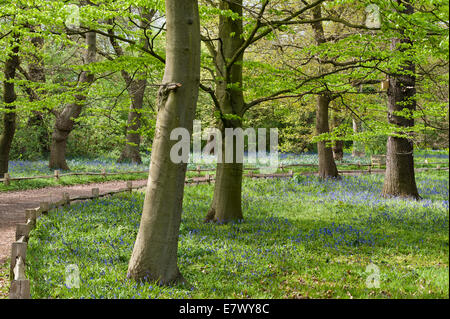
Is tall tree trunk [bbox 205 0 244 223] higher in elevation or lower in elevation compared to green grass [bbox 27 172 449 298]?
higher

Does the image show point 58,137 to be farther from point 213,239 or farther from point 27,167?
point 213,239

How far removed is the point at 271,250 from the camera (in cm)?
785

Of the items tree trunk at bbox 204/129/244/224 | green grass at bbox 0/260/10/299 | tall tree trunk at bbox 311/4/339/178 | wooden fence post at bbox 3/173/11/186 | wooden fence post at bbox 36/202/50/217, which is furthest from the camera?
tall tree trunk at bbox 311/4/339/178

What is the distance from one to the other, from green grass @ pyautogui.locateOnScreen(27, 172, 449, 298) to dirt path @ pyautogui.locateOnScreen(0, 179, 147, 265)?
917 mm

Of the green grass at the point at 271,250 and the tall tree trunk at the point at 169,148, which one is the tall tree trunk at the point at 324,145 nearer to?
the green grass at the point at 271,250

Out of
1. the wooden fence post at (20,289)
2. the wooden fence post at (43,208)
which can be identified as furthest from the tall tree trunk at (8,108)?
the wooden fence post at (20,289)

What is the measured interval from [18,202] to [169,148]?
10469 millimetres

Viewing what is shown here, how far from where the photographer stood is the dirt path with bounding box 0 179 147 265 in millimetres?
9250

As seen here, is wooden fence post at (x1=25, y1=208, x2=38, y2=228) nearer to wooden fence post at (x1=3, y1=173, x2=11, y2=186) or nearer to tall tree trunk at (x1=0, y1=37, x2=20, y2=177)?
wooden fence post at (x1=3, y1=173, x2=11, y2=186)

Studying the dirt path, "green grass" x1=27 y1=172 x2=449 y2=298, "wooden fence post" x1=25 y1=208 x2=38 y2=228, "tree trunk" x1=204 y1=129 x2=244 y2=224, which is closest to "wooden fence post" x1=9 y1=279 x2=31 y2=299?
"green grass" x1=27 y1=172 x2=449 y2=298

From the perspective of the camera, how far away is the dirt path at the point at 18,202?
9.25 metres

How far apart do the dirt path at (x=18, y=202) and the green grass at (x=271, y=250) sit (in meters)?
0.92
